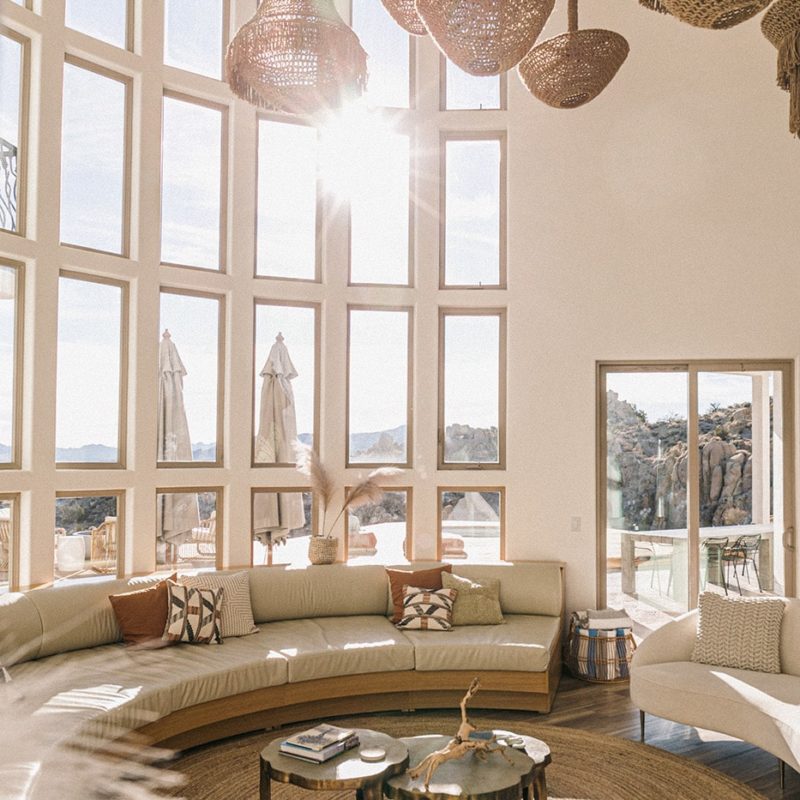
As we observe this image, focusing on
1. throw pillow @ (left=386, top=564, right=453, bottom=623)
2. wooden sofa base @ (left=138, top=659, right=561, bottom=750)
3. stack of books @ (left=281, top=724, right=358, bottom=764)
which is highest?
throw pillow @ (left=386, top=564, right=453, bottom=623)

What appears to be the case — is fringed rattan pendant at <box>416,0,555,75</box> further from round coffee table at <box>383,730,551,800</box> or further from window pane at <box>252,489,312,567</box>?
window pane at <box>252,489,312,567</box>

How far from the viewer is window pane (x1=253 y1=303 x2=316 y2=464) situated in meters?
6.10

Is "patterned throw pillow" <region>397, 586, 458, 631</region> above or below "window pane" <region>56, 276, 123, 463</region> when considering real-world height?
below

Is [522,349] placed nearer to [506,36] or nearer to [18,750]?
[506,36]

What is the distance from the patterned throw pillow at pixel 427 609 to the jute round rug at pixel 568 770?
2.13 feet

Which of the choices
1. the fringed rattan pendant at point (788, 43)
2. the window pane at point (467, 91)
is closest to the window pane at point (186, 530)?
the window pane at point (467, 91)

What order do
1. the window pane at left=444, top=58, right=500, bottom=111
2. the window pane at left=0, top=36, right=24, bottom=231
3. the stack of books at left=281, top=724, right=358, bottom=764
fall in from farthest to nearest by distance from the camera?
the window pane at left=444, top=58, right=500, bottom=111
the window pane at left=0, top=36, right=24, bottom=231
the stack of books at left=281, top=724, right=358, bottom=764

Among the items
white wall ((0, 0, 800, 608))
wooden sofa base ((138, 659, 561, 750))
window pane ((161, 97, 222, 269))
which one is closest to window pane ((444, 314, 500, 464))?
white wall ((0, 0, 800, 608))

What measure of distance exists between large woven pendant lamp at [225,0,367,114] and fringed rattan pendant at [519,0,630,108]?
837mm

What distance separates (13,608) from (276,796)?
171cm

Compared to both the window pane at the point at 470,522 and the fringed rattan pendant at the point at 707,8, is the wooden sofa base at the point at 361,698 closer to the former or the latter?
the window pane at the point at 470,522

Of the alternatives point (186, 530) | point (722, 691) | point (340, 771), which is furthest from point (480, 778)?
point (186, 530)

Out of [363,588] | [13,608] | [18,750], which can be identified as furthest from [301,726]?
[18,750]

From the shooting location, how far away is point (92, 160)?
211 inches
